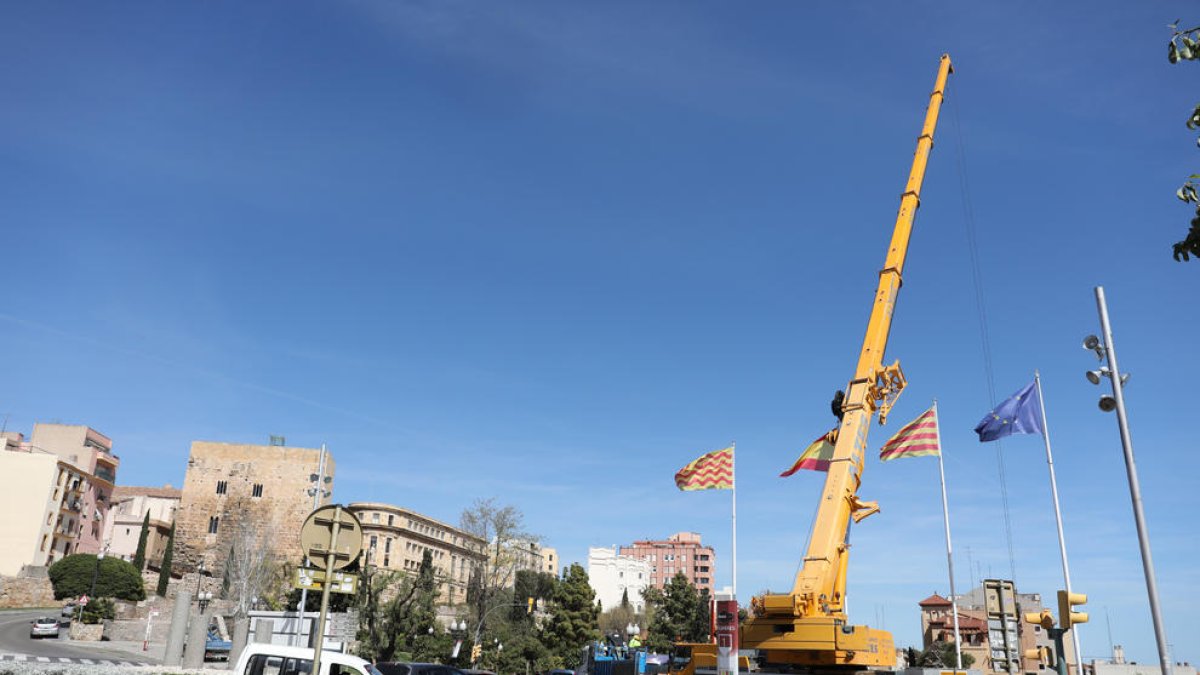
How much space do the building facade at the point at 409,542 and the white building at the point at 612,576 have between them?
127 ft

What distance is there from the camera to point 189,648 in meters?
20.1

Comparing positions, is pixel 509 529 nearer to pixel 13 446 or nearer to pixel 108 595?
pixel 108 595

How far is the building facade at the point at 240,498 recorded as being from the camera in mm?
79875

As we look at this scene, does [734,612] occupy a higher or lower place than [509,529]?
lower

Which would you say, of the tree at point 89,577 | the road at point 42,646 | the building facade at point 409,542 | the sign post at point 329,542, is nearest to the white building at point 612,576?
the building facade at point 409,542

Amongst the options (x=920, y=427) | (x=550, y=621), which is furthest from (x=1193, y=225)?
(x=550, y=621)

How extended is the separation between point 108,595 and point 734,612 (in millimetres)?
64289

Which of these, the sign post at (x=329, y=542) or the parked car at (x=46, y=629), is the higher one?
the sign post at (x=329, y=542)

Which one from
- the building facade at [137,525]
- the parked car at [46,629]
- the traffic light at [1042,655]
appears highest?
the building facade at [137,525]

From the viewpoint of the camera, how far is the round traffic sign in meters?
8.78

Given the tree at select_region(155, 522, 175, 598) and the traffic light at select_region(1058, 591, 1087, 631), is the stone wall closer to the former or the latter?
the tree at select_region(155, 522, 175, 598)

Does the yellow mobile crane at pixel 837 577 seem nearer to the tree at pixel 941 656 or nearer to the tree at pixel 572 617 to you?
the tree at pixel 572 617

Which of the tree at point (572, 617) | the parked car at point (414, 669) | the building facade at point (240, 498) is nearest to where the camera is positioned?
the parked car at point (414, 669)

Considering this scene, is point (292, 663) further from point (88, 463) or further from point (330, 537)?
point (88, 463)
